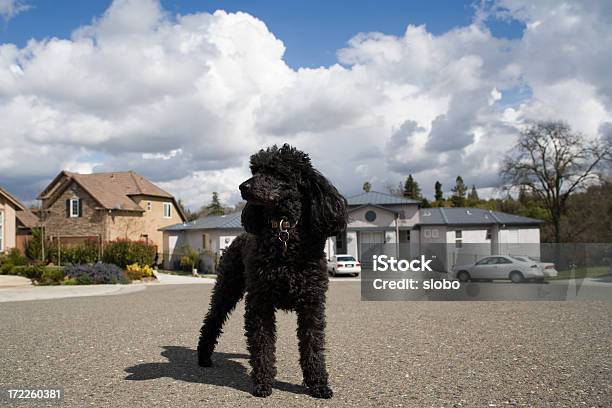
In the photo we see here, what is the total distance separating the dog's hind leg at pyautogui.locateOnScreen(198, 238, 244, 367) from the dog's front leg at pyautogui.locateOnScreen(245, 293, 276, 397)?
1.00 m

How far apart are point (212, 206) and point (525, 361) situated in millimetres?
83212

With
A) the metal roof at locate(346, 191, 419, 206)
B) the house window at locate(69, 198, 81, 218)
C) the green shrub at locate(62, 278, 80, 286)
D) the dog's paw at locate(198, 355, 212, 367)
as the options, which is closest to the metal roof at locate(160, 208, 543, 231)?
the metal roof at locate(346, 191, 419, 206)

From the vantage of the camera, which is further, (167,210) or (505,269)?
(167,210)

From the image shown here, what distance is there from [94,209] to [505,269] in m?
29.6

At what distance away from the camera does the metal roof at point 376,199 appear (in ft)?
123

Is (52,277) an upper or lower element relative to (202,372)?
lower

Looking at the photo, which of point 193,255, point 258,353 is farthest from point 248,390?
point 193,255

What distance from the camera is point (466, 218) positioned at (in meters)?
39.2

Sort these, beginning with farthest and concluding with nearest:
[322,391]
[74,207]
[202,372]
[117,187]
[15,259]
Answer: [117,187]
[74,207]
[15,259]
[202,372]
[322,391]

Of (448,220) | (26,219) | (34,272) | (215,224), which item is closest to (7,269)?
(34,272)

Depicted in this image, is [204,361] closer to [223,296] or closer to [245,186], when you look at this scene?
[223,296]

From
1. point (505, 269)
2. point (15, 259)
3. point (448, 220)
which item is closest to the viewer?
point (505, 269)

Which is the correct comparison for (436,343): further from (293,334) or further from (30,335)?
(30,335)

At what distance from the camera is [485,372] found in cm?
516
